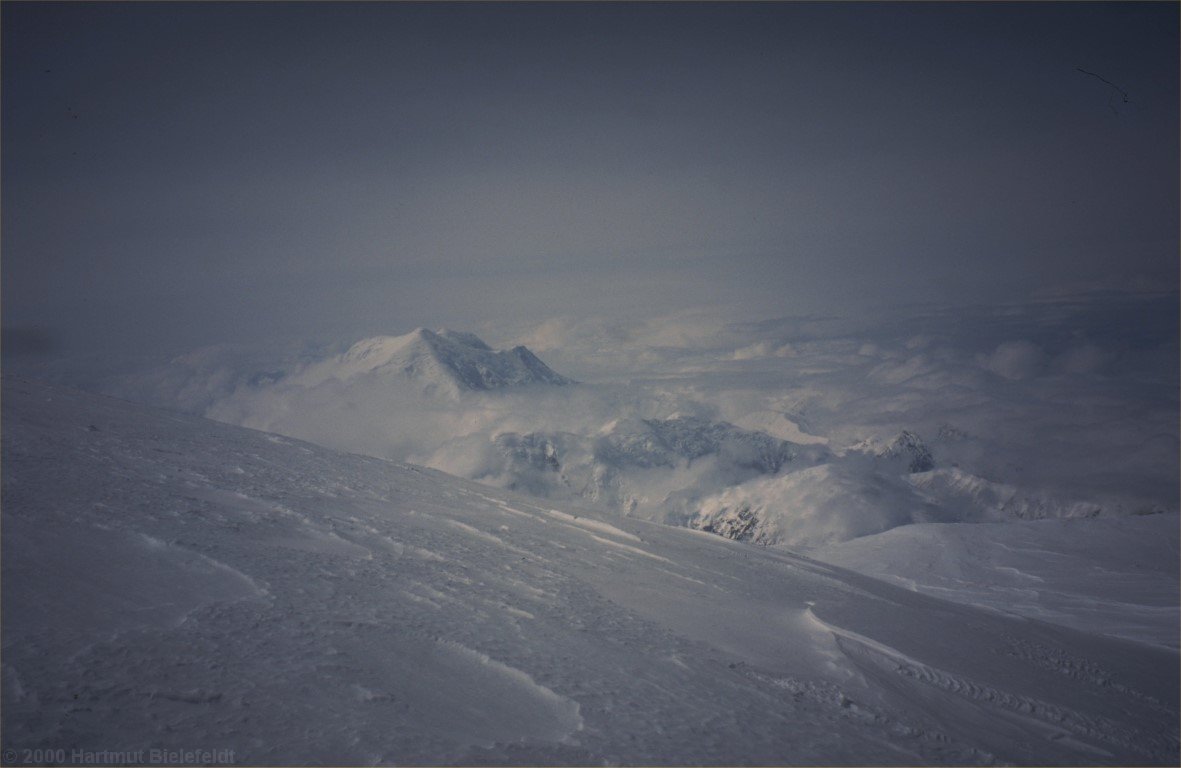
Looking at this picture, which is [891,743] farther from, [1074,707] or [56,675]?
[56,675]

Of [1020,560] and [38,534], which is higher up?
[38,534]

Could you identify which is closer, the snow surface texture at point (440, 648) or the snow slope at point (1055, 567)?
the snow surface texture at point (440, 648)

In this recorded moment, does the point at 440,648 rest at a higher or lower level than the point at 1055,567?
higher

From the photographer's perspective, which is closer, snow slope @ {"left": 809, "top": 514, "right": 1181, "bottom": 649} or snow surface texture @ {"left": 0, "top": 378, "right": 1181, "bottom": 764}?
snow surface texture @ {"left": 0, "top": 378, "right": 1181, "bottom": 764}

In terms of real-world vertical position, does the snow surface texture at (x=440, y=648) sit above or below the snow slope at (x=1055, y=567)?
above

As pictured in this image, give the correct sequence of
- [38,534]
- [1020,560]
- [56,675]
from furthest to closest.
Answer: [1020,560], [38,534], [56,675]

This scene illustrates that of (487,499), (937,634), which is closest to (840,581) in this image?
(937,634)

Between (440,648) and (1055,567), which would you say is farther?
(1055,567)

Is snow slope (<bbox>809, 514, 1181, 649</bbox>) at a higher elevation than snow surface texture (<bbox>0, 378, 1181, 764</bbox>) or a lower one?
lower
